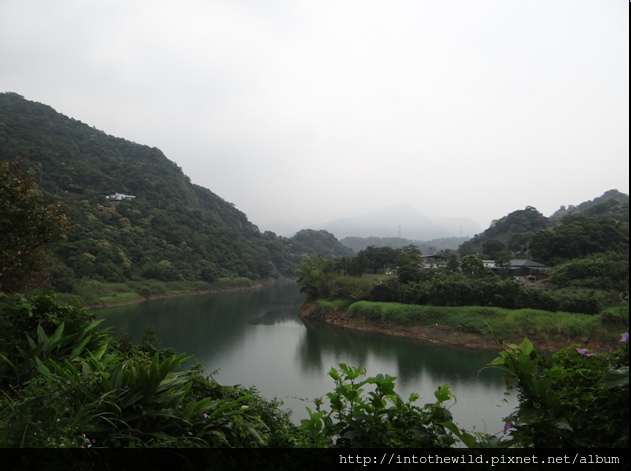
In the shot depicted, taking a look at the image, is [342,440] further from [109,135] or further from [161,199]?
[109,135]

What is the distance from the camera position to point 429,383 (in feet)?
37.1

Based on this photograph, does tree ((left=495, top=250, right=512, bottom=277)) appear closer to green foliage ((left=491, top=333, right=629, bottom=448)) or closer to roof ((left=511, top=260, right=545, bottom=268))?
roof ((left=511, top=260, right=545, bottom=268))

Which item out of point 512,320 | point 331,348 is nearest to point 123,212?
point 331,348

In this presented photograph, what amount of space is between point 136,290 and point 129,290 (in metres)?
0.68

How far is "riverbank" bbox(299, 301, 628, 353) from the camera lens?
14945 millimetres

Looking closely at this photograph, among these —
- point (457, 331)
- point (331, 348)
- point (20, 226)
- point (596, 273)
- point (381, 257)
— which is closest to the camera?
point (20, 226)

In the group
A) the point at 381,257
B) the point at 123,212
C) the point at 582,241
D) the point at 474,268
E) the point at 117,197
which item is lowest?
the point at 474,268

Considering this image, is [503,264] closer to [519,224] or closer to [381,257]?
[381,257]

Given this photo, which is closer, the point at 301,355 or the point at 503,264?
the point at 301,355

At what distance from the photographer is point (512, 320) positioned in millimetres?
16656

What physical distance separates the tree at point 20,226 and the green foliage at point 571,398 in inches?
207

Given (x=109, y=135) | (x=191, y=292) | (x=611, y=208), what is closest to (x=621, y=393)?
(x=191, y=292)

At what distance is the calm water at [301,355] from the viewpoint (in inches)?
379

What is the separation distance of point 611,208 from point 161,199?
49542mm
